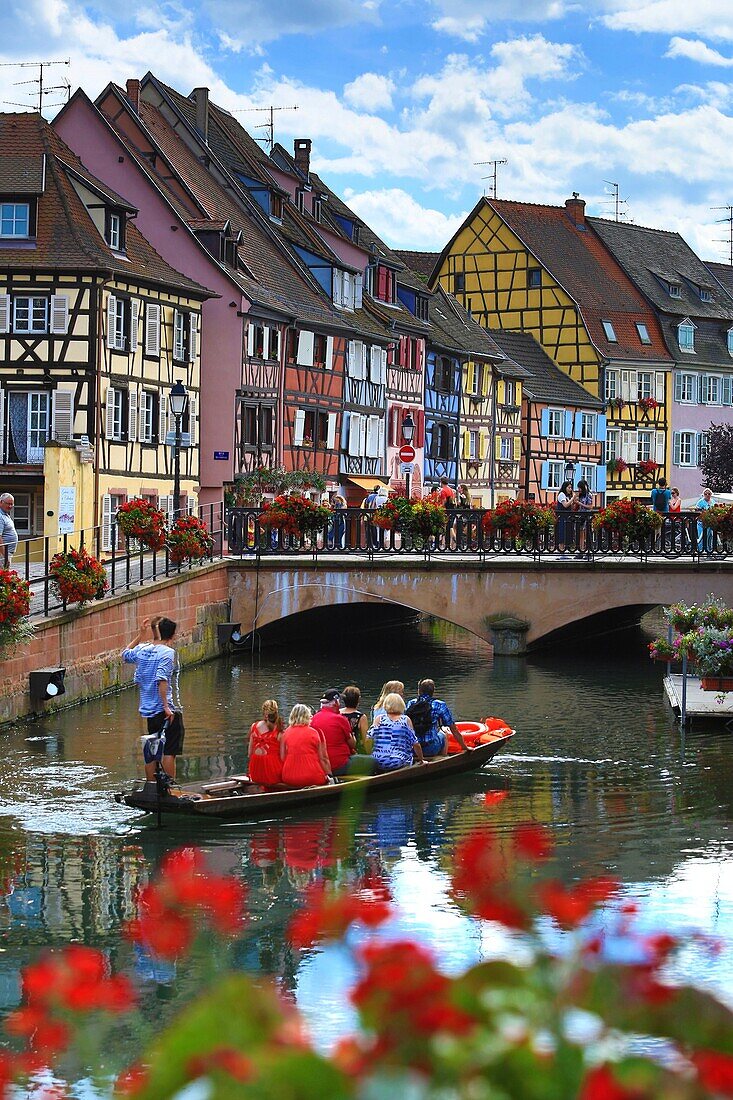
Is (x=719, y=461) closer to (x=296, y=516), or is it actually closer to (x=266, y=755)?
(x=296, y=516)

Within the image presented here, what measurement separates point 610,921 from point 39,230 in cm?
3088

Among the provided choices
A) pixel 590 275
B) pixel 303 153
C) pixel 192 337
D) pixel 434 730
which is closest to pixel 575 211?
pixel 590 275

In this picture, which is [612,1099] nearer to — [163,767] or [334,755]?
[163,767]

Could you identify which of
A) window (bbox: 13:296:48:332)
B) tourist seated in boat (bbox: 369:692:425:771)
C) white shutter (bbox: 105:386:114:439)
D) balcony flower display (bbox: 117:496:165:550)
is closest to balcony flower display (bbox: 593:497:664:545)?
balcony flower display (bbox: 117:496:165:550)

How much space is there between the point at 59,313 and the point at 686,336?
43035mm

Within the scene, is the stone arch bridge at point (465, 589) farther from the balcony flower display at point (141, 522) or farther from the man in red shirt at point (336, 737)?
the man in red shirt at point (336, 737)

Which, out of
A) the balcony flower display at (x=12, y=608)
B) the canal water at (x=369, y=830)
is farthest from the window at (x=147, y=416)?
the balcony flower display at (x=12, y=608)

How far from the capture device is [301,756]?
53.1 feet

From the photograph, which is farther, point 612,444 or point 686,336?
point 686,336

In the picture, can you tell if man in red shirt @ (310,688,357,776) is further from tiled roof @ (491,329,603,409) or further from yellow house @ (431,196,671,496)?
yellow house @ (431,196,671,496)

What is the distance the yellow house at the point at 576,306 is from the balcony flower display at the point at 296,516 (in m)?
36.9

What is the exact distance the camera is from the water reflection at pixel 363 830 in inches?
438

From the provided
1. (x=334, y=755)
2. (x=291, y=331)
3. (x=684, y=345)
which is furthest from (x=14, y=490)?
(x=684, y=345)

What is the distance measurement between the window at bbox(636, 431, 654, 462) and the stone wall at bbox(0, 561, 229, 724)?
42.0 metres
